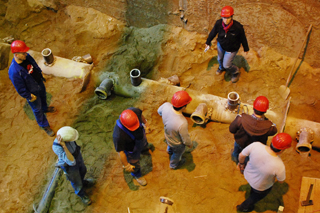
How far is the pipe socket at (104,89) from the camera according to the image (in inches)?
207

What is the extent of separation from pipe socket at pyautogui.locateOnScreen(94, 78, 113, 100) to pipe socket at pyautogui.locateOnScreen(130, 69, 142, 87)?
0.54 m

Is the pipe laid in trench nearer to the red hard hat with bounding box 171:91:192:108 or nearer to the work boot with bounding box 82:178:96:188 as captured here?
the red hard hat with bounding box 171:91:192:108

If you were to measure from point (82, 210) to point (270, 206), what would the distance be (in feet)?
10.7

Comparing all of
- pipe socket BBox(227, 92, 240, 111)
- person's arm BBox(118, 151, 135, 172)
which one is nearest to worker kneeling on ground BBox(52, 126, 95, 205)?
person's arm BBox(118, 151, 135, 172)

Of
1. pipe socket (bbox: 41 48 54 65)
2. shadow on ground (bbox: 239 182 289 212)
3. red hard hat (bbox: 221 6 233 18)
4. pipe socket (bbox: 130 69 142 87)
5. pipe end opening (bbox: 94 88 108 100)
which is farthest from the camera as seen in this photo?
pipe socket (bbox: 41 48 54 65)

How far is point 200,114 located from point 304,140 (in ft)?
6.40

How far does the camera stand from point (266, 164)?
3.03 meters

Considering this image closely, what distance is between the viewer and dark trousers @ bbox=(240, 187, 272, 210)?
338 centimetres

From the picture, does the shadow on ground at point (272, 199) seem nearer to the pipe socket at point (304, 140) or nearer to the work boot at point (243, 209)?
the work boot at point (243, 209)

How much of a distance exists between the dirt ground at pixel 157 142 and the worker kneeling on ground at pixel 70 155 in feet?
1.82

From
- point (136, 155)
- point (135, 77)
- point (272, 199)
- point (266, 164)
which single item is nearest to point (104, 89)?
point (135, 77)

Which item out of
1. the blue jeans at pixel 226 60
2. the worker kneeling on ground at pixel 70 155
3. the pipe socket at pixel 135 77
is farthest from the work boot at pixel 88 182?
the blue jeans at pixel 226 60

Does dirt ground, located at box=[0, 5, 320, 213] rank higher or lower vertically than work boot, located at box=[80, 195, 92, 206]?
higher

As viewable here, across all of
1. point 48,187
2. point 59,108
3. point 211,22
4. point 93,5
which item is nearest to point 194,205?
point 48,187
